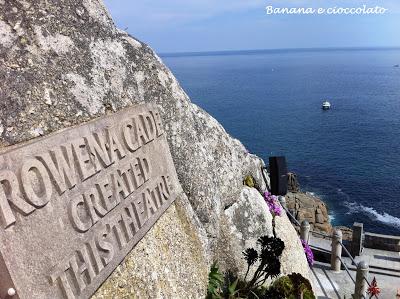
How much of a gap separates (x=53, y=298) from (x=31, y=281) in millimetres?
297

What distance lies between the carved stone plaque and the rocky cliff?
0.19 m

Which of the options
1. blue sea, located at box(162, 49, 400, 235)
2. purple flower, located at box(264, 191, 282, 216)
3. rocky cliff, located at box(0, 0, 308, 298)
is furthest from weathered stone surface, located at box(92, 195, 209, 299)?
blue sea, located at box(162, 49, 400, 235)

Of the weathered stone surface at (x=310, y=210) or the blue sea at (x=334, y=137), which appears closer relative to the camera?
the weathered stone surface at (x=310, y=210)

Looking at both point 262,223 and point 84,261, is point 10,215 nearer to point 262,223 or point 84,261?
point 84,261

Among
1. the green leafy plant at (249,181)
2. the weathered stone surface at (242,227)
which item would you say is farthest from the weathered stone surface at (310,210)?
the weathered stone surface at (242,227)

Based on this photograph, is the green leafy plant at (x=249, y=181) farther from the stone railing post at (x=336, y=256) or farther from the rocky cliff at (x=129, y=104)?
the stone railing post at (x=336, y=256)

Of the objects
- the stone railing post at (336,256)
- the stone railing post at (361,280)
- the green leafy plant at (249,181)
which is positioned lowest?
the stone railing post at (336,256)

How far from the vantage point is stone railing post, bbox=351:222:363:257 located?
18.8 meters

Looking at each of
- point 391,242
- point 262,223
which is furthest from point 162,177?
point 391,242

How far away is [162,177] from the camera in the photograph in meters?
5.77

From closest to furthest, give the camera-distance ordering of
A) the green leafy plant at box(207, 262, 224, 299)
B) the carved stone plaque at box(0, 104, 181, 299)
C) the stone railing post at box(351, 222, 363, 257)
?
the carved stone plaque at box(0, 104, 181, 299), the green leafy plant at box(207, 262, 224, 299), the stone railing post at box(351, 222, 363, 257)

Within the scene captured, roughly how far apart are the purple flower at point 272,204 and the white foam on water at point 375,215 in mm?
35004

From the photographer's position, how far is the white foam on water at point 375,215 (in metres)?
41.2

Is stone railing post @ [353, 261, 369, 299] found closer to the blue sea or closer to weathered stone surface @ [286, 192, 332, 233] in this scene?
weathered stone surface @ [286, 192, 332, 233]
